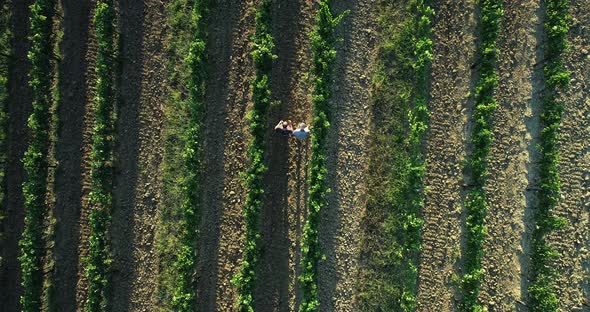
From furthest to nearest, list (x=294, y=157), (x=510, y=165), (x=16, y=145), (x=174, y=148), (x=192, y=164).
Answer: (x=16, y=145), (x=174, y=148), (x=294, y=157), (x=192, y=164), (x=510, y=165)

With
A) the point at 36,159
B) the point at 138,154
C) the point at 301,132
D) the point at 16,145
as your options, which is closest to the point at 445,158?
the point at 301,132

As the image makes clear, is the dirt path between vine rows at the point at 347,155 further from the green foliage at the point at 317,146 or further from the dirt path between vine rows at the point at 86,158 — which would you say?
the dirt path between vine rows at the point at 86,158

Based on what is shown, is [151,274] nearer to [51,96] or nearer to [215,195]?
[215,195]

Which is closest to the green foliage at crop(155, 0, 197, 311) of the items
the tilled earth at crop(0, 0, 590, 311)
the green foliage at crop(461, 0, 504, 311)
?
the tilled earth at crop(0, 0, 590, 311)

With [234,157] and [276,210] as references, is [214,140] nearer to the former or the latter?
[234,157]

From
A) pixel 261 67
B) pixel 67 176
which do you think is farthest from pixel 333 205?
pixel 67 176

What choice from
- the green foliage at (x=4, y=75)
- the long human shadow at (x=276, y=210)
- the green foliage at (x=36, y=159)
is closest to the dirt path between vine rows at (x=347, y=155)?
the long human shadow at (x=276, y=210)
